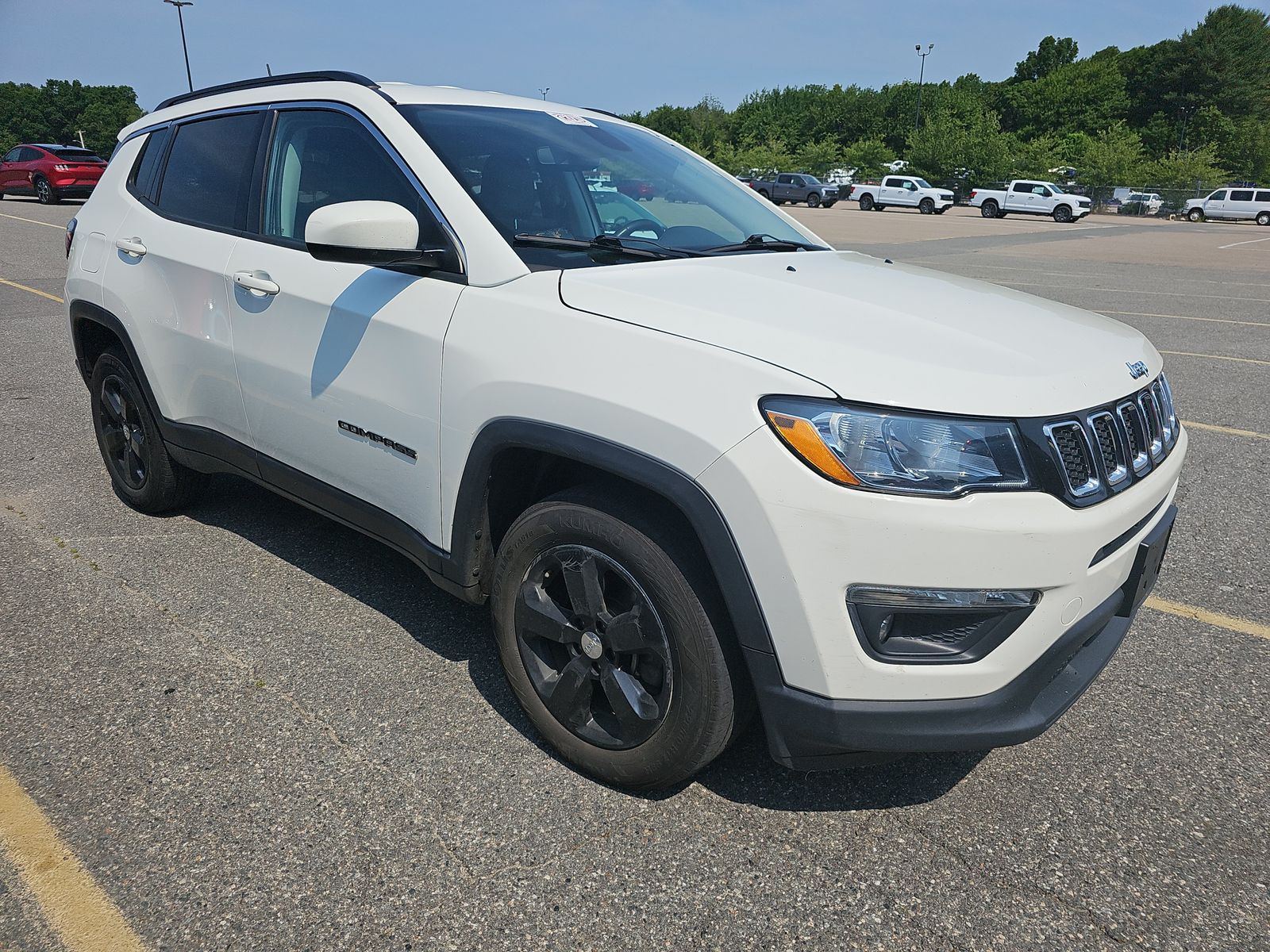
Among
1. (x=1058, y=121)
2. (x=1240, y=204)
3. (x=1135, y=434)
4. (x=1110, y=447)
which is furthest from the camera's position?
(x=1058, y=121)

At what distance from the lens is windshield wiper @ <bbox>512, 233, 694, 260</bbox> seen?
2650 millimetres

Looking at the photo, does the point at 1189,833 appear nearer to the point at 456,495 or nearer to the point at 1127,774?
the point at 1127,774

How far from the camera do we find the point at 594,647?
2398 millimetres

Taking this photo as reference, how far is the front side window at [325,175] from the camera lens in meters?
2.81

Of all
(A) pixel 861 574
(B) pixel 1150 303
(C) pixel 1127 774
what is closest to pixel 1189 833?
(C) pixel 1127 774

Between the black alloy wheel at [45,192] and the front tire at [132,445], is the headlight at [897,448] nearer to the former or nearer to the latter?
the front tire at [132,445]

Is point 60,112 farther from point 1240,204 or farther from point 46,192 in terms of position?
point 1240,204

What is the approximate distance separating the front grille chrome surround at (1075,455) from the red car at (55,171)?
89.1 feet

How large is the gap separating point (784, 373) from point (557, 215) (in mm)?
1247

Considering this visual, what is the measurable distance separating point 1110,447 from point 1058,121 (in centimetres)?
10429

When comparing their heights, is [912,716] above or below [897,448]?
below

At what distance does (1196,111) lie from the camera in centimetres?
7950

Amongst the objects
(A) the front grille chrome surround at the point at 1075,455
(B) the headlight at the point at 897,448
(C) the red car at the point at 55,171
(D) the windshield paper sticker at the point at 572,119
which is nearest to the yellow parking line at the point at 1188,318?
(D) the windshield paper sticker at the point at 572,119

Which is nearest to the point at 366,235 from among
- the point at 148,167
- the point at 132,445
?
the point at 148,167
